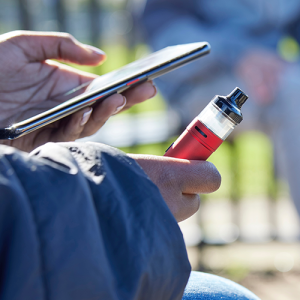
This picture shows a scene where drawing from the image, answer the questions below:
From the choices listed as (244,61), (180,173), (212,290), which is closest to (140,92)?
(180,173)

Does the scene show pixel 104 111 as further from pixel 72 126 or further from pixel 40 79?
pixel 40 79

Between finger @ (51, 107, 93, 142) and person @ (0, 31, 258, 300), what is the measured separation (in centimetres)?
43

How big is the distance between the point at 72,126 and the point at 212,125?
53 cm

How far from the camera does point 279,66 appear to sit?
2.08m

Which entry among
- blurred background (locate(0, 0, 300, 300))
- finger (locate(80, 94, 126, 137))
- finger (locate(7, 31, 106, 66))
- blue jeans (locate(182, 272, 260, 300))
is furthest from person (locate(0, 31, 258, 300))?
blurred background (locate(0, 0, 300, 300))

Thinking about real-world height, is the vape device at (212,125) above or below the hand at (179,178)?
above

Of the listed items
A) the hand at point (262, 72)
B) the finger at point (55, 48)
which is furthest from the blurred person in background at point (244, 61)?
the finger at point (55, 48)

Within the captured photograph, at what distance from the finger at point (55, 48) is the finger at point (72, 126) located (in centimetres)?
30

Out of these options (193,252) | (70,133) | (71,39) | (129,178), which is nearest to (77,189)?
(129,178)

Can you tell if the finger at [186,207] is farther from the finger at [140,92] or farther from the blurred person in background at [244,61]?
the blurred person in background at [244,61]

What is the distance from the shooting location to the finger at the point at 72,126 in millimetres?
1118

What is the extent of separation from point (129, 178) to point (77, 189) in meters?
0.10

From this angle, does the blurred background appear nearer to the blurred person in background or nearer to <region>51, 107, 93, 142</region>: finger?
the blurred person in background

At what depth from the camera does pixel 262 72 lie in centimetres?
207
